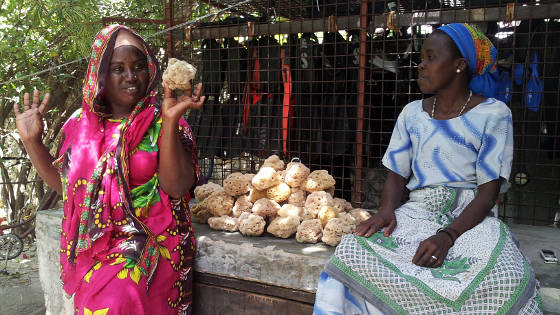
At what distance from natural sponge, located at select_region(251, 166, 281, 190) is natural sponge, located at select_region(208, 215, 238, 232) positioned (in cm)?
26

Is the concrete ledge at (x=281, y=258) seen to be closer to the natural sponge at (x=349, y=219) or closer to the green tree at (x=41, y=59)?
the natural sponge at (x=349, y=219)

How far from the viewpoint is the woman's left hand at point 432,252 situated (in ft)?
5.98

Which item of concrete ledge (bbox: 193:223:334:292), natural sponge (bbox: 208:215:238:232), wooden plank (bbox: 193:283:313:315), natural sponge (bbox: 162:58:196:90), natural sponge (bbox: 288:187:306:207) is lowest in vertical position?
wooden plank (bbox: 193:283:313:315)

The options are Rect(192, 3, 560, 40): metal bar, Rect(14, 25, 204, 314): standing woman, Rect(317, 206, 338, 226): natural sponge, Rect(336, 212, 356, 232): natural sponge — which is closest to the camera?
Rect(14, 25, 204, 314): standing woman

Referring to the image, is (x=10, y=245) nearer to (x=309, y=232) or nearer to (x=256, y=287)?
(x=256, y=287)

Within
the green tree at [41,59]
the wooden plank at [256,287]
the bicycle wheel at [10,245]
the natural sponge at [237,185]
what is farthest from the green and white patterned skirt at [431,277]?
the bicycle wheel at [10,245]

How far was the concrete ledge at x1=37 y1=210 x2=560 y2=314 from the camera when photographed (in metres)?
2.26

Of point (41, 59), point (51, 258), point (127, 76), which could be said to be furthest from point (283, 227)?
point (41, 59)

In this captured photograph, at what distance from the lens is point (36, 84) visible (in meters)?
5.13

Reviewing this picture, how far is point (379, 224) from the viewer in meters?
2.10

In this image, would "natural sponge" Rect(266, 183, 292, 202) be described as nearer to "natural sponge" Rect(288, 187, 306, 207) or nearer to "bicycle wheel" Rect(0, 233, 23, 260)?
"natural sponge" Rect(288, 187, 306, 207)

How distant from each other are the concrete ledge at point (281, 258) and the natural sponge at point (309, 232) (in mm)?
34

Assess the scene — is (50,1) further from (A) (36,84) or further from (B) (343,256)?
(B) (343,256)

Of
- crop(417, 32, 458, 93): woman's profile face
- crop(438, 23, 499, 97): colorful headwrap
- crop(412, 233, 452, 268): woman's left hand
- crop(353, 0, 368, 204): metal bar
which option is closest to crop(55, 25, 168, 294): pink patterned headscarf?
crop(412, 233, 452, 268): woman's left hand
